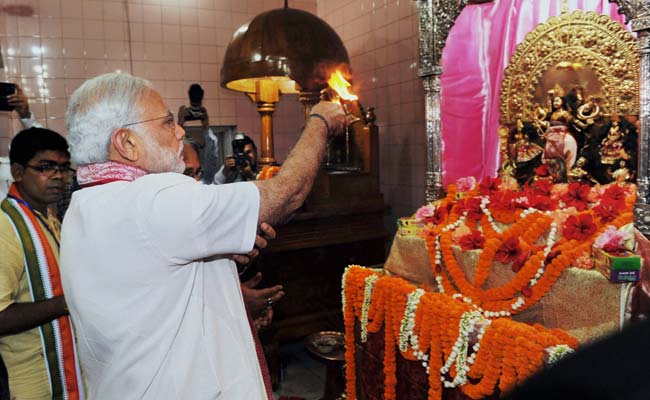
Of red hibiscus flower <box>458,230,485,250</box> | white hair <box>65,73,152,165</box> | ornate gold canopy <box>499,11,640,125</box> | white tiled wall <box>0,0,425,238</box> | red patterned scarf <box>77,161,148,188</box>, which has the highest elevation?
white tiled wall <box>0,0,425,238</box>

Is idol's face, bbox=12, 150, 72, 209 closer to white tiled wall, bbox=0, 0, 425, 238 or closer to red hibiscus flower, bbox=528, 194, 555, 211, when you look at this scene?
red hibiscus flower, bbox=528, 194, 555, 211

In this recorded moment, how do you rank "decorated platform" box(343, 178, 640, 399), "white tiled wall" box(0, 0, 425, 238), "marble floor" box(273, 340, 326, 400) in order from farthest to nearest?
"white tiled wall" box(0, 0, 425, 238) < "marble floor" box(273, 340, 326, 400) < "decorated platform" box(343, 178, 640, 399)

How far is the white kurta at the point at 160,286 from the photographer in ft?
3.90

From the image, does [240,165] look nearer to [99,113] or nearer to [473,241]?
[473,241]

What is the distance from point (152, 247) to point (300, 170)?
46cm

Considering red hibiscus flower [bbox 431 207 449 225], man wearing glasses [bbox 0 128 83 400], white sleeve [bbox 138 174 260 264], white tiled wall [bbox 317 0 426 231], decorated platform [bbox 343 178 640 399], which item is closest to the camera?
white sleeve [bbox 138 174 260 264]

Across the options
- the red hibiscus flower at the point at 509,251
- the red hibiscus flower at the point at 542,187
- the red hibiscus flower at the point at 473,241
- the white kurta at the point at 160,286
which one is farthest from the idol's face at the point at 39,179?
the red hibiscus flower at the point at 542,187

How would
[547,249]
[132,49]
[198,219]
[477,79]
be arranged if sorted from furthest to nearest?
[132,49] → [477,79] → [547,249] → [198,219]

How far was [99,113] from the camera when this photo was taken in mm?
1291

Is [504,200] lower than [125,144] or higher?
lower

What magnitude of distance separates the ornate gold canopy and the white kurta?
2.70 m

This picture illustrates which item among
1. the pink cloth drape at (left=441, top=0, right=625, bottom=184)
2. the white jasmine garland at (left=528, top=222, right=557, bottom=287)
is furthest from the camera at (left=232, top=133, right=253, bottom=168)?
the white jasmine garland at (left=528, top=222, right=557, bottom=287)

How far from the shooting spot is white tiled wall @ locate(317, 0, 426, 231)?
4965mm

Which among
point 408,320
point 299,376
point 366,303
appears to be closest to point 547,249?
point 408,320
